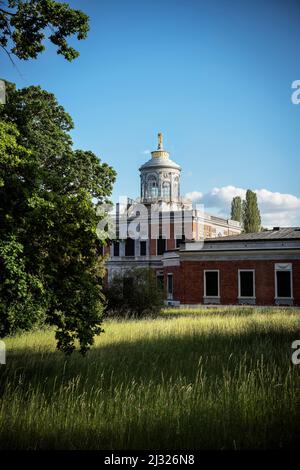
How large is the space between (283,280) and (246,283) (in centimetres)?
240

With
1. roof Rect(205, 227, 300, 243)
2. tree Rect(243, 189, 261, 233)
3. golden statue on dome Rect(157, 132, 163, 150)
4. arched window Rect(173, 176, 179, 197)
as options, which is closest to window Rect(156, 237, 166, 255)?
arched window Rect(173, 176, 179, 197)

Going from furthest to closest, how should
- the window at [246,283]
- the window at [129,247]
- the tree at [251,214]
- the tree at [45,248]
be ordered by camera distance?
1. the tree at [251,214]
2. the window at [129,247]
3. the window at [246,283]
4. the tree at [45,248]

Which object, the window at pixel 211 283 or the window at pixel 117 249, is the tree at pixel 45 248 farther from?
the window at pixel 117 249

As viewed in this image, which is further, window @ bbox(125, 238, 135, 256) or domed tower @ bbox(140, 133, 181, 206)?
domed tower @ bbox(140, 133, 181, 206)

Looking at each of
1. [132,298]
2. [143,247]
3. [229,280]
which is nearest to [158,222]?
[143,247]

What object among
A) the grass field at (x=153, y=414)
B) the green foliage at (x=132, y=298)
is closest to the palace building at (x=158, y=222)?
the green foliage at (x=132, y=298)

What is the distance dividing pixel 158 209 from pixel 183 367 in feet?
134

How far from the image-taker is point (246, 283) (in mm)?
28484

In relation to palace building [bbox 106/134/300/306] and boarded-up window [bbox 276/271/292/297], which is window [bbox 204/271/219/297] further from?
boarded-up window [bbox 276/271/292/297]

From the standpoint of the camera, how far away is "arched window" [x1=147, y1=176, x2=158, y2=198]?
5337 cm

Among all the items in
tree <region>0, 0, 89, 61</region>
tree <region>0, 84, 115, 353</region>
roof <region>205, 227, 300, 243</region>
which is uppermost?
tree <region>0, 0, 89, 61</region>

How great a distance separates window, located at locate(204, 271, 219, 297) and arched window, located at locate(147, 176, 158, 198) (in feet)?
81.9

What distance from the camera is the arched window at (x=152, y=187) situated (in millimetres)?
53366
